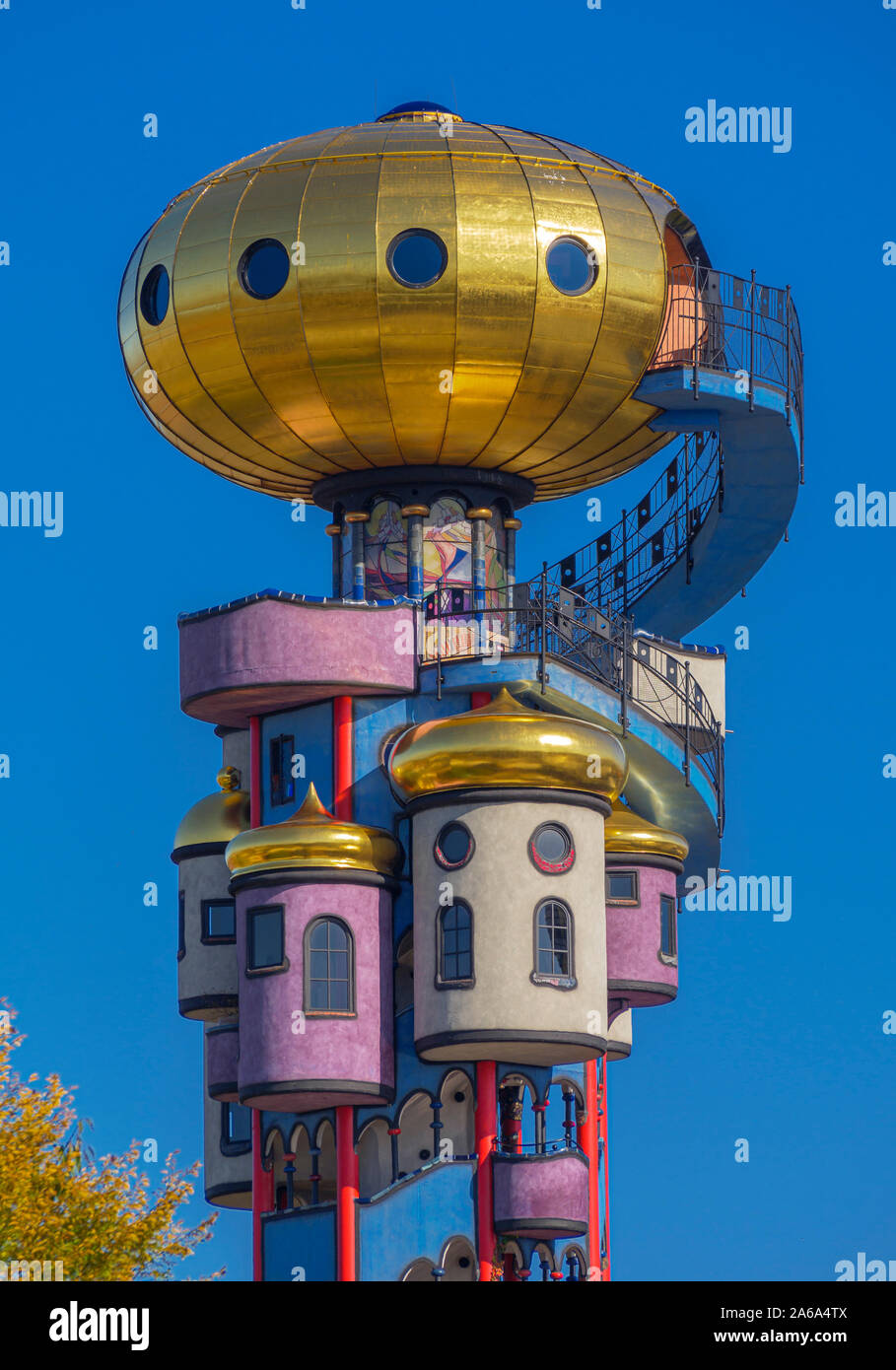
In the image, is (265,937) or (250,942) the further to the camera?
(250,942)

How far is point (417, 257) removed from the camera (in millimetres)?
40969

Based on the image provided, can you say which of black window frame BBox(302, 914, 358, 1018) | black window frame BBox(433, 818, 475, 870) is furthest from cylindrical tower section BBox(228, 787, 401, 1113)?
black window frame BBox(433, 818, 475, 870)

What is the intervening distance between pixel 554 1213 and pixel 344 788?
6.27 meters

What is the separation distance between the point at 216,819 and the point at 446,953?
5.49m

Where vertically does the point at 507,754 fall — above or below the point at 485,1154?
above

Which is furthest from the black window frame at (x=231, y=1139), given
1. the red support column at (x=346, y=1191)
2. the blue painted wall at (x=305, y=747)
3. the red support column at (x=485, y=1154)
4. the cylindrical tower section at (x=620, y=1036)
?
the cylindrical tower section at (x=620, y=1036)

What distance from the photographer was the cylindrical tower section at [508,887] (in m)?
38.5

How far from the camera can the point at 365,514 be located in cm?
4334

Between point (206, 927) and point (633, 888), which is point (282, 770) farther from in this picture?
point (633, 888)

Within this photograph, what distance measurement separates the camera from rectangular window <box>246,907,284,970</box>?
39.2 meters

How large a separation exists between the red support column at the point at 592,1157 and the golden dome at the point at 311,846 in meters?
4.30

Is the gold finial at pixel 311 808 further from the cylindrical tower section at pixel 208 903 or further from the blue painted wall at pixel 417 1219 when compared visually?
the blue painted wall at pixel 417 1219

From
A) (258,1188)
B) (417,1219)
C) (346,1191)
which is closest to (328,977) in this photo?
(346,1191)
